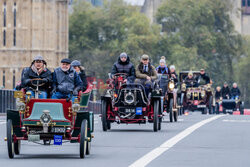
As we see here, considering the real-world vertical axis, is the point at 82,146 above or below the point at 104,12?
below

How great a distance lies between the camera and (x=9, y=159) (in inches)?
662

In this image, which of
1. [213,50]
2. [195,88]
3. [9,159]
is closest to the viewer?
[9,159]

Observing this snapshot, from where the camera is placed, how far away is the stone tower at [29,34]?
346ft

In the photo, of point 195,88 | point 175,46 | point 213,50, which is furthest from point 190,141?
point 213,50

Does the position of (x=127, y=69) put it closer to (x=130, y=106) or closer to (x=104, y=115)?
(x=130, y=106)

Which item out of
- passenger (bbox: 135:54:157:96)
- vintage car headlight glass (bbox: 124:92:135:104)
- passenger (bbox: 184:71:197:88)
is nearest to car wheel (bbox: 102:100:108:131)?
vintage car headlight glass (bbox: 124:92:135:104)

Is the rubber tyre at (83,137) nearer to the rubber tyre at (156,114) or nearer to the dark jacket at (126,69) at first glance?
the rubber tyre at (156,114)

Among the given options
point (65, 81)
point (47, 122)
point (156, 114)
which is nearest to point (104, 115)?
point (156, 114)

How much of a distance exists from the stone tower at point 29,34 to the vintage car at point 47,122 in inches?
3450

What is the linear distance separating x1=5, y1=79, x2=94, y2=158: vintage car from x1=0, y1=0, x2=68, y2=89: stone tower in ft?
287

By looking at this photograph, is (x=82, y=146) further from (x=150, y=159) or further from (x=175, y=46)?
(x=175, y=46)

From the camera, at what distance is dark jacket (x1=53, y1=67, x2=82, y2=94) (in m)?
18.7

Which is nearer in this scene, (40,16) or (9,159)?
(9,159)

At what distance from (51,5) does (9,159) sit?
294 ft
